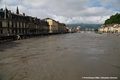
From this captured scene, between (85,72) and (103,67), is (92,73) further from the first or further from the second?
(103,67)

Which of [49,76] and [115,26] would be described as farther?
[115,26]

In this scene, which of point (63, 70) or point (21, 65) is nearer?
point (63, 70)

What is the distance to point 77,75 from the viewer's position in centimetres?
1795

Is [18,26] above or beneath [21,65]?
above

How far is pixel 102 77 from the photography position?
17188 millimetres

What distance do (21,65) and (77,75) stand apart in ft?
23.2

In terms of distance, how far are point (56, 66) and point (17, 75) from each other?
495 cm

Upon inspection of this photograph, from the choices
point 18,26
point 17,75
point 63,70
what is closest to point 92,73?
point 63,70

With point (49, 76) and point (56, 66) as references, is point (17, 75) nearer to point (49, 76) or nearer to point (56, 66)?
point (49, 76)

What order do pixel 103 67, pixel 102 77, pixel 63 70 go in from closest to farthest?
1. pixel 102 77
2. pixel 63 70
3. pixel 103 67

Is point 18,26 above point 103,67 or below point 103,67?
above

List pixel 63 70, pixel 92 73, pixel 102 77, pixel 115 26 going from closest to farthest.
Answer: pixel 102 77
pixel 92 73
pixel 63 70
pixel 115 26

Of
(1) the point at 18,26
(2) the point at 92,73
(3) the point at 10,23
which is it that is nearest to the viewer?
(2) the point at 92,73

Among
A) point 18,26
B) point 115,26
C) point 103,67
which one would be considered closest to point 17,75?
point 103,67
